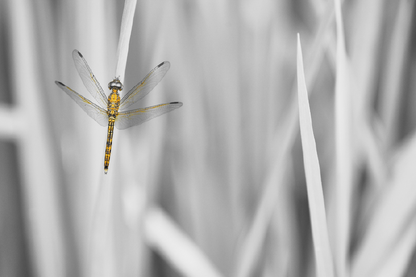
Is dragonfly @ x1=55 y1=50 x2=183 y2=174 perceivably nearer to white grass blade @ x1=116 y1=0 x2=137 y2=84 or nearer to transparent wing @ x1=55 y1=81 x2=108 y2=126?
transparent wing @ x1=55 y1=81 x2=108 y2=126

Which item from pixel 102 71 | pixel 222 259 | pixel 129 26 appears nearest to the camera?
pixel 129 26

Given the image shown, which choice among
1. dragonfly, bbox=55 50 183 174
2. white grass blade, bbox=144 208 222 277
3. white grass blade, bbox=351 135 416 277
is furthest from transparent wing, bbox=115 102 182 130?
white grass blade, bbox=351 135 416 277

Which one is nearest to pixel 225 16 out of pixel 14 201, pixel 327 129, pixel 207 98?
pixel 207 98

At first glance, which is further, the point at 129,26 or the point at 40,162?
the point at 40,162

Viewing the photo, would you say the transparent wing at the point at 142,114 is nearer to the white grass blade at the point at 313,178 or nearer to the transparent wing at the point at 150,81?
the transparent wing at the point at 150,81

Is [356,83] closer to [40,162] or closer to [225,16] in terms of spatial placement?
[225,16]

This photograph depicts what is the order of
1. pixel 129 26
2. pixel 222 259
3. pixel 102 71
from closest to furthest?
pixel 129 26
pixel 102 71
pixel 222 259

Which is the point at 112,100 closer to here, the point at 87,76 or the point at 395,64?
the point at 87,76
